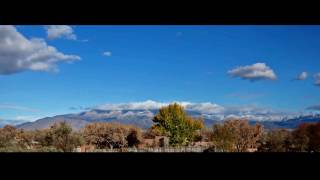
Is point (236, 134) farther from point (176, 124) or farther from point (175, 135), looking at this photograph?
point (176, 124)

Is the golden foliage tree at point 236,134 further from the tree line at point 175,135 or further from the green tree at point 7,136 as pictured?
the green tree at point 7,136

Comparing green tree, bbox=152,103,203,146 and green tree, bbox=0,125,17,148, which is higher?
green tree, bbox=152,103,203,146

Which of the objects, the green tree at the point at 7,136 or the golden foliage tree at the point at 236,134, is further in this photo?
the golden foliage tree at the point at 236,134

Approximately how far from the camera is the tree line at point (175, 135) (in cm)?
3744

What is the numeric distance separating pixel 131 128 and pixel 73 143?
50.9ft

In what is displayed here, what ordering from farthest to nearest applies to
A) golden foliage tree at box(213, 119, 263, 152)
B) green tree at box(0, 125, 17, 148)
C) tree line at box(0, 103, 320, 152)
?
golden foliage tree at box(213, 119, 263, 152) < tree line at box(0, 103, 320, 152) < green tree at box(0, 125, 17, 148)

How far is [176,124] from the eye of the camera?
5459 centimetres

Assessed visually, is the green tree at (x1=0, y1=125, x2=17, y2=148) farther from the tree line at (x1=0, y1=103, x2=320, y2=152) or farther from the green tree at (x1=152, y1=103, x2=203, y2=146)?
the green tree at (x1=152, y1=103, x2=203, y2=146)

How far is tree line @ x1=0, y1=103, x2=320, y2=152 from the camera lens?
123ft

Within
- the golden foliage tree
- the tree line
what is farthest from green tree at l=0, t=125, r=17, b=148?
the golden foliage tree

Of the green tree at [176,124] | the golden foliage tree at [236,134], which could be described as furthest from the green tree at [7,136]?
the golden foliage tree at [236,134]

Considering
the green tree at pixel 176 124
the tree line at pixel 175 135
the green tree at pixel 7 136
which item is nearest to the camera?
the green tree at pixel 7 136
